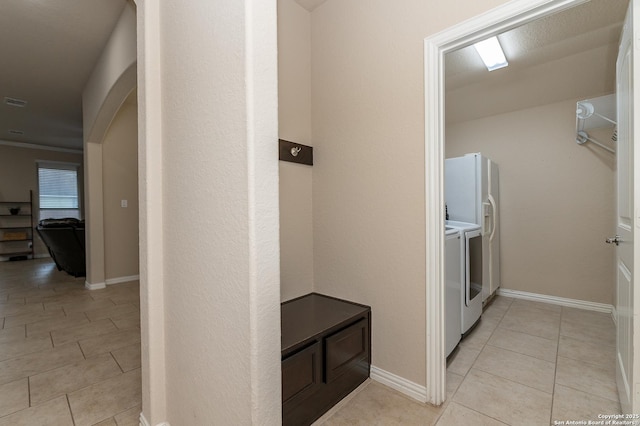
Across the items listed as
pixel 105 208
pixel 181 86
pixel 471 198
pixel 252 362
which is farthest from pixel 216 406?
pixel 105 208

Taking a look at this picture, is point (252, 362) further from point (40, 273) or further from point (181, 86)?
point (40, 273)

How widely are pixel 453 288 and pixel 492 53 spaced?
198cm

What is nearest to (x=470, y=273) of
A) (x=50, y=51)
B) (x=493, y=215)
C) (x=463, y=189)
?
(x=463, y=189)

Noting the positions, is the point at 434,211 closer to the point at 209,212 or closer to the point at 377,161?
the point at 377,161

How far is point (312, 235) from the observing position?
7.38 ft

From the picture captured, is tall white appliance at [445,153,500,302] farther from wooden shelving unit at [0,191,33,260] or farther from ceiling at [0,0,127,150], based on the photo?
wooden shelving unit at [0,191,33,260]

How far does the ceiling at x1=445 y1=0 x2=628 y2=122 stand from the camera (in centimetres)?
199

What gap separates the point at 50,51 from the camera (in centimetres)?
291

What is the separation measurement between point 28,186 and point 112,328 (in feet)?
20.6

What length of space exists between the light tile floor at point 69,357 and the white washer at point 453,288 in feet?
6.45

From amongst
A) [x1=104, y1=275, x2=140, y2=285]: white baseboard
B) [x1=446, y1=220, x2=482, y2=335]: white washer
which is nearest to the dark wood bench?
[x1=446, y1=220, x2=482, y2=335]: white washer

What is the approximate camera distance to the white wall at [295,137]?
2.06 metres

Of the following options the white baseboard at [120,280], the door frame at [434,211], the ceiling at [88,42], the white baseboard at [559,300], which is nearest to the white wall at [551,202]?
the white baseboard at [559,300]

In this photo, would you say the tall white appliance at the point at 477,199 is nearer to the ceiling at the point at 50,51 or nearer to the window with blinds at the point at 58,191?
the ceiling at the point at 50,51
